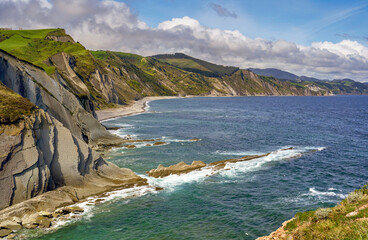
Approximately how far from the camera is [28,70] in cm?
5419

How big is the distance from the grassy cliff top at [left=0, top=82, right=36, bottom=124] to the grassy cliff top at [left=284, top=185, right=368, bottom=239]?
30.7m

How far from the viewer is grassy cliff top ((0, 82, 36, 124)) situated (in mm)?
30422

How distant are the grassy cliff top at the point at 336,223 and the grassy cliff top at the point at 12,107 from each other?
30651 millimetres

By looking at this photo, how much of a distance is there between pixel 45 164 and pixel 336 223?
3029 centimetres

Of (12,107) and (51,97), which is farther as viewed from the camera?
(51,97)

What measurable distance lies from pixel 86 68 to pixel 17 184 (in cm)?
13993

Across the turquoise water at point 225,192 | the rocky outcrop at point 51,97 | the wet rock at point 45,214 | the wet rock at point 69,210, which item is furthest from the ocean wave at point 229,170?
the rocky outcrop at point 51,97

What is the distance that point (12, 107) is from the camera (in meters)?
31.9

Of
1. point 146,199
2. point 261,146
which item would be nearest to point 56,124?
point 146,199

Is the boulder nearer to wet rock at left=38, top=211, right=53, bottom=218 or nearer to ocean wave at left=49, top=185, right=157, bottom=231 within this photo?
wet rock at left=38, top=211, right=53, bottom=218

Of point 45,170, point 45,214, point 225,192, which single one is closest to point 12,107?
point 45,170

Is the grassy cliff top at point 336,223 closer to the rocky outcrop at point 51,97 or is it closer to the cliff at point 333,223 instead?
the cliff at point 333,223

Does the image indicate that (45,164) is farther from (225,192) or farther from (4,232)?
(225,192)

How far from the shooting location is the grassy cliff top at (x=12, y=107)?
30.4 metres
